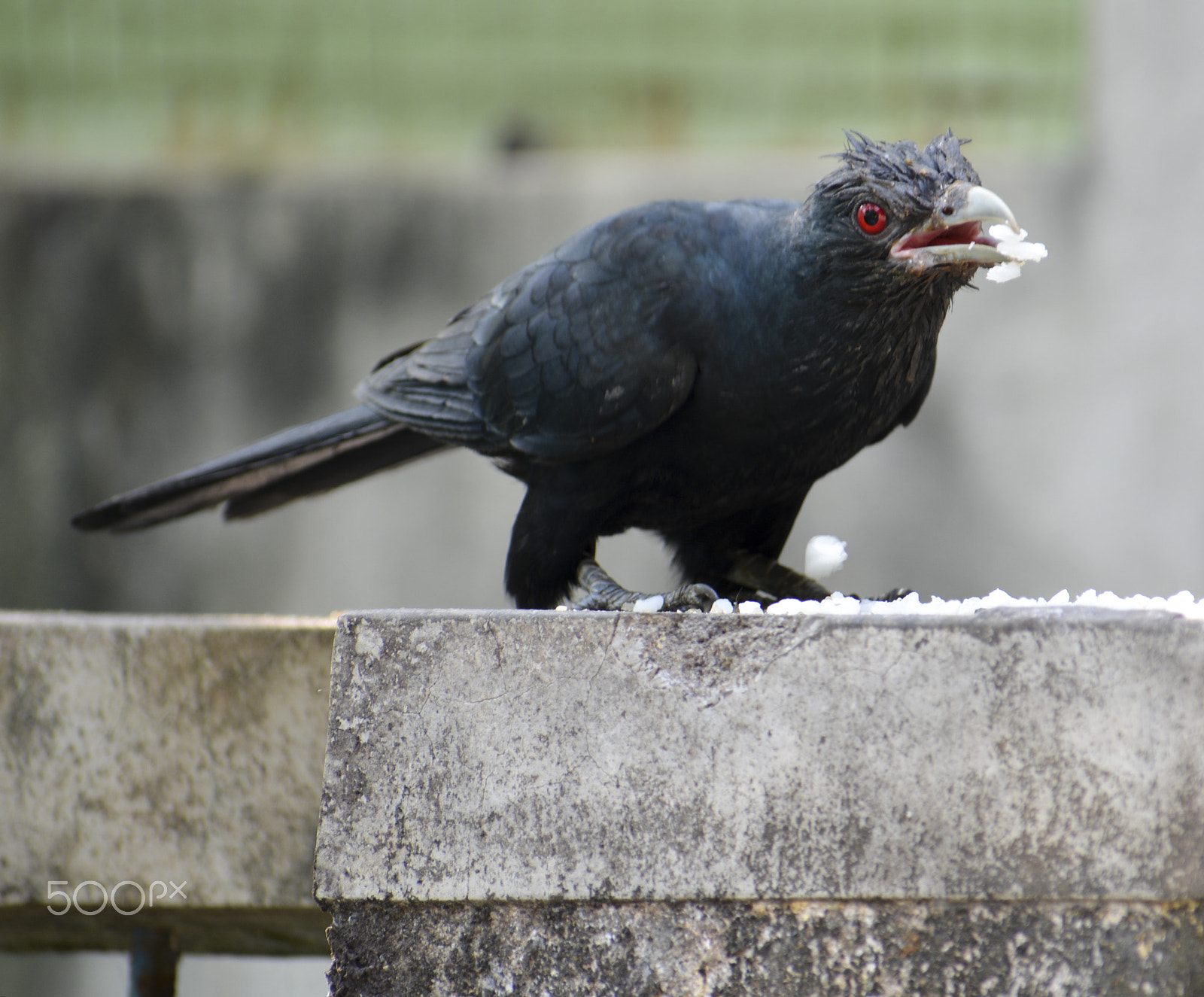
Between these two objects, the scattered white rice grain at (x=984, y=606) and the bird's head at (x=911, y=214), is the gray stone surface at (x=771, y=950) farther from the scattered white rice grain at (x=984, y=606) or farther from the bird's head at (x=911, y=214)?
the bird's head at (x=911, y=214)

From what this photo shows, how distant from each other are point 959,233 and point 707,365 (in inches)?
21.4

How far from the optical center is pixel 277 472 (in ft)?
9.79

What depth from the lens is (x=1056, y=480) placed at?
5.02 metres

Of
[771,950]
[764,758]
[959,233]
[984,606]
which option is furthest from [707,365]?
[771,950]

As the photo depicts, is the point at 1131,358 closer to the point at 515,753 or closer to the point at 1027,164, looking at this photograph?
the point at 1027,164

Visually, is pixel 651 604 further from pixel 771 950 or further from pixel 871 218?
pixel 871 218

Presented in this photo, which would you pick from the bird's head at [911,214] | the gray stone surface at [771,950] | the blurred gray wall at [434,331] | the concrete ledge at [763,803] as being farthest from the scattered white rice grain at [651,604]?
the blurred gray wall at [434,331]

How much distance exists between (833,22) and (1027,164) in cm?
111

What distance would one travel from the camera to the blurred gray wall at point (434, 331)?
4.90 metres

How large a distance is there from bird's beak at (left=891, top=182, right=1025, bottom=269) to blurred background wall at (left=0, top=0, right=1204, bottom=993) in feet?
10.1

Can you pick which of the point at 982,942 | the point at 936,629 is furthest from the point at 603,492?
the point at 982,942

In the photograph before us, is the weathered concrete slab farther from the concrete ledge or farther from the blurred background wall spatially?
the blurred background wall
